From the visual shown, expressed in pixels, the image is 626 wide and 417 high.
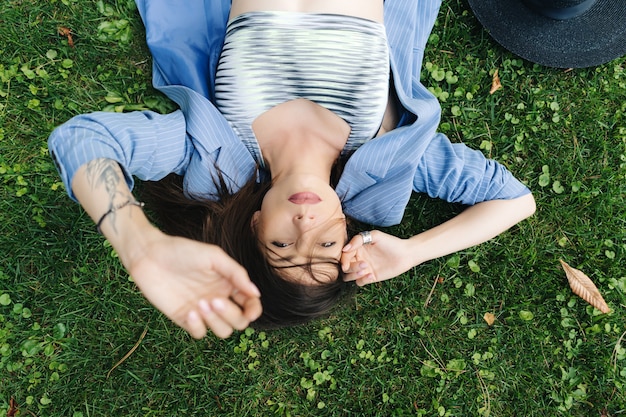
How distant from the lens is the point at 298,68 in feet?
9.46

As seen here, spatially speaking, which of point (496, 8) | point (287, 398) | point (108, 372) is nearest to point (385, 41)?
point (496, 8)

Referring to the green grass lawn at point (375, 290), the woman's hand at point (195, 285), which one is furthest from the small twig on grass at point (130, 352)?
the woman's hand at point (195, 285)

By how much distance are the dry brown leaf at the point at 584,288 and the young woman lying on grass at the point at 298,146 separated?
27.4 inches

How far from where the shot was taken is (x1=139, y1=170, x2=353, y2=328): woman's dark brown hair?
265 centimetres

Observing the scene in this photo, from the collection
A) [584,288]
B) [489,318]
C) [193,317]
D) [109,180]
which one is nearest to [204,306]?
[193,317]

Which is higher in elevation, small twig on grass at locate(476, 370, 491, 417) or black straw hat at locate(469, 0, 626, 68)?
black straw hat at locate(469, 0, 626, 68)

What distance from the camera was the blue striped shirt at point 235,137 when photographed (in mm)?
2631

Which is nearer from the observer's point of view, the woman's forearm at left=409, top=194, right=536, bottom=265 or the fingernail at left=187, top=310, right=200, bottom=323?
the fingernail at left=187, top=310, right=200, bottom=323

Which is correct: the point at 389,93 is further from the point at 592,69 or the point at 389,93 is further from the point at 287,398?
the point at 287,398

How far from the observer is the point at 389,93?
125 inches

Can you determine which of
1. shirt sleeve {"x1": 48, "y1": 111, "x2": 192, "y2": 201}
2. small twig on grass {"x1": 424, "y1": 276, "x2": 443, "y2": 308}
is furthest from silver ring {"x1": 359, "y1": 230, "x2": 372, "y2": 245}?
shirt sleeve {"x1": 48, "y1": 111, "x2": 192, "y2": 201}

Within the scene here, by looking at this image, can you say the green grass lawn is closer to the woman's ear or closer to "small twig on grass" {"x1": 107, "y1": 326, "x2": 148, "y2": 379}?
"small twig on grass" {"x1": 107, "y1": 326, "x2": 148, "y2": 379}

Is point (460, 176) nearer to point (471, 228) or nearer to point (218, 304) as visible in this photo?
point (471, 228)

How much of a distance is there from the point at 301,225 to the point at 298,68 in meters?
0.98
